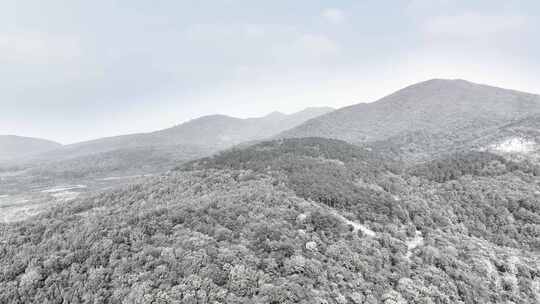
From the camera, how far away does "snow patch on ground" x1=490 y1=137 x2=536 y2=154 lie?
208 feet

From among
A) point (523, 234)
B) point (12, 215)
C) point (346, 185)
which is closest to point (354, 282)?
point (346, 185)

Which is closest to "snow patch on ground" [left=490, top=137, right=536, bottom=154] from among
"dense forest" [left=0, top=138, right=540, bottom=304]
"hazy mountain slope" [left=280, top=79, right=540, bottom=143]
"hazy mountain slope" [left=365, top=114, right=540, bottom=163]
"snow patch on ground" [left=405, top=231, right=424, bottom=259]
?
"hazy mountain slope" [left=365, top=114, right=540, bottom=163]

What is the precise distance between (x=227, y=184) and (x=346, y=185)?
1677cm

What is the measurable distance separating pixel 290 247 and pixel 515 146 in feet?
254

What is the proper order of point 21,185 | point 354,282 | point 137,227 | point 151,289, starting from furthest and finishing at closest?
1. point 21,185
2. point 137,227
3. point 354,282
4. point 151,289

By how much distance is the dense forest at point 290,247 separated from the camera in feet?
50.8

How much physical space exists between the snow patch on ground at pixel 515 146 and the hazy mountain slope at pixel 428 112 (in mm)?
43158

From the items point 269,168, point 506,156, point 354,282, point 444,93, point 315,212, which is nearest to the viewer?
point 354,282

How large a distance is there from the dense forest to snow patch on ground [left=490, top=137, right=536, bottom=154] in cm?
2985

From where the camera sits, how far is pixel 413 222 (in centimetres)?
3086

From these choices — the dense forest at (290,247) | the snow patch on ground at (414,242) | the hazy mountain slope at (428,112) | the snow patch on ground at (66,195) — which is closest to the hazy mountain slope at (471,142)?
the hazy mountain slope at (428,112)

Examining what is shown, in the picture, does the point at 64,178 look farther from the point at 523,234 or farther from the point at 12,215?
the point at 523,234

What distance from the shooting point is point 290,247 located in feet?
64.2

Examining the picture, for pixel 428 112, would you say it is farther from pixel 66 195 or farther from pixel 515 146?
pixel 66 195
